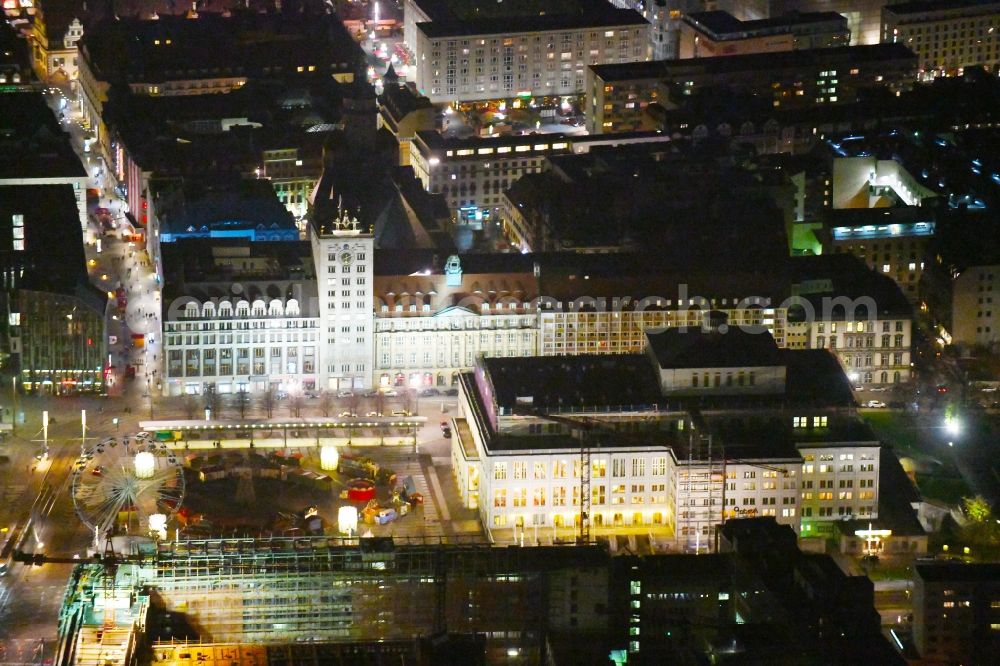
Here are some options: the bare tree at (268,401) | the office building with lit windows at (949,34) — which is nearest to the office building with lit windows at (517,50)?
the office building with lit windows at (949,34)

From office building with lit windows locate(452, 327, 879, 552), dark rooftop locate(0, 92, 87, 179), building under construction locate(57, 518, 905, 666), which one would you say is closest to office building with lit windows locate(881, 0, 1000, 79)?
dark rooftop locate(0, 92, 87, 179)

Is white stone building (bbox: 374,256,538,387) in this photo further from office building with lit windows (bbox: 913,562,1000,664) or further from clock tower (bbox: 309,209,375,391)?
office building with lit windows (bbox: 913,562,1000,664)

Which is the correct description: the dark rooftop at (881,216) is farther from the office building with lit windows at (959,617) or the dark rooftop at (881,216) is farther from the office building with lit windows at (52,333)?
the office building with lit windows at (959,617)

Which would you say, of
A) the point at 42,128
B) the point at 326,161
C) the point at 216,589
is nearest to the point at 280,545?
the point at 216,589

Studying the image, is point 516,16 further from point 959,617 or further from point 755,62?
point 959,617

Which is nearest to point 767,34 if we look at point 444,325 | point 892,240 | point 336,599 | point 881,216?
point 881,216
